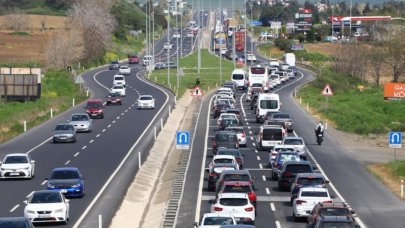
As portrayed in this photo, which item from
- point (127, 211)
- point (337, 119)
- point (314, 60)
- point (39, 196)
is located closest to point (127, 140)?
point (337, 119)

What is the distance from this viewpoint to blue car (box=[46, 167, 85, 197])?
4141 centimetres

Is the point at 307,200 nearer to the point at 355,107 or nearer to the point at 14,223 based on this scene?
the point at 14,223

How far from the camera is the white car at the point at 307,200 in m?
36.1

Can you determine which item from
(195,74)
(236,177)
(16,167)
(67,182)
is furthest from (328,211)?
(195,74)

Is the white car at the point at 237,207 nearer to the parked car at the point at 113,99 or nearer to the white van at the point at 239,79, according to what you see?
the parked car at the point at 113,99

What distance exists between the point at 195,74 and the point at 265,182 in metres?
92.9

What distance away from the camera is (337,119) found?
3189 inches

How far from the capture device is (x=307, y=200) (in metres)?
36.2

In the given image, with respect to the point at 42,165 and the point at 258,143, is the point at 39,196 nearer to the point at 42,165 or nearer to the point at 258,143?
the point at 42,165

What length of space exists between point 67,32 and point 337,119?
73.9 meters

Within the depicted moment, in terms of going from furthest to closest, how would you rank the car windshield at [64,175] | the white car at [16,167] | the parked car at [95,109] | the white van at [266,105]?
the parked car at [95,109], the white van at [266,105], the white car at [16,167], the car windshield at [64,175]

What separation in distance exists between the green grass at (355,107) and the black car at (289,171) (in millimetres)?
30091

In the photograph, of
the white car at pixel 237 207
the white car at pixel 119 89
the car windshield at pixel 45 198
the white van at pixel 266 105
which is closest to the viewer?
the white car at pixel 237 207

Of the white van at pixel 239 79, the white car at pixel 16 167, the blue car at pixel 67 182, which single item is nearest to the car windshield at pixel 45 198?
the blue car at pixel 67 182
